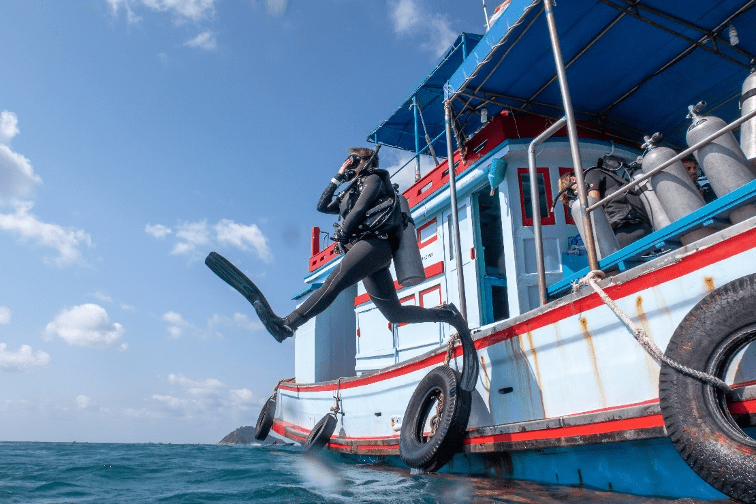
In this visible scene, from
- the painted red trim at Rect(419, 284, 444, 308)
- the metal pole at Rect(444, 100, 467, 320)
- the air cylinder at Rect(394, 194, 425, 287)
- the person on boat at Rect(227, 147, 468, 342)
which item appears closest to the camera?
the person on boat at Rect(227, 147, 468, 342)

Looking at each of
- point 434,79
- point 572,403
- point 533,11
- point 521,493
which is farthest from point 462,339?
point 434,79

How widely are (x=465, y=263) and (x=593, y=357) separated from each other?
3.92 metres

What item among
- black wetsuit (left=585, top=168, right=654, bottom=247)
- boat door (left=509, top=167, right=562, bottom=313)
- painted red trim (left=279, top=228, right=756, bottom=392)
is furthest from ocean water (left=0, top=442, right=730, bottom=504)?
boat door (left=509, top=167, right=562, bottom=313)

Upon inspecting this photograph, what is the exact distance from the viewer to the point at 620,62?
5.91 meters

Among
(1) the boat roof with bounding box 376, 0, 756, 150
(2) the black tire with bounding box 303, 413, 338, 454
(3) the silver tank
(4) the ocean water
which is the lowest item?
(4) the ocean water

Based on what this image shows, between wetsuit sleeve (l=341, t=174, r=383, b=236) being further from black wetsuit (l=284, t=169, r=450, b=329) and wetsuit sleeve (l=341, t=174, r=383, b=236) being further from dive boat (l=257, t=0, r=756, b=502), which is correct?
dive boat (l=257, t=0, r=756, b=502)

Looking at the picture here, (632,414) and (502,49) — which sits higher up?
(502,49)

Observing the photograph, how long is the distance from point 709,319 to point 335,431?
5.62 meters

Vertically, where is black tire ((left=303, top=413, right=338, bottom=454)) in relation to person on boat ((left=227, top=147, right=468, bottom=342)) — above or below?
below

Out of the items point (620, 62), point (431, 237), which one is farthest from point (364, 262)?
point (620, 62)

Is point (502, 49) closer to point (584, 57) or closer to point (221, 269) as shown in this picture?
point (584, 57)

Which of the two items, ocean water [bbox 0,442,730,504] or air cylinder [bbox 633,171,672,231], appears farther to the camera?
air cylinder [bbox 633,171,672,231]

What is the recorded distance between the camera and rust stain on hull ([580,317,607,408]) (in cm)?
309

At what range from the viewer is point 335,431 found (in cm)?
695
